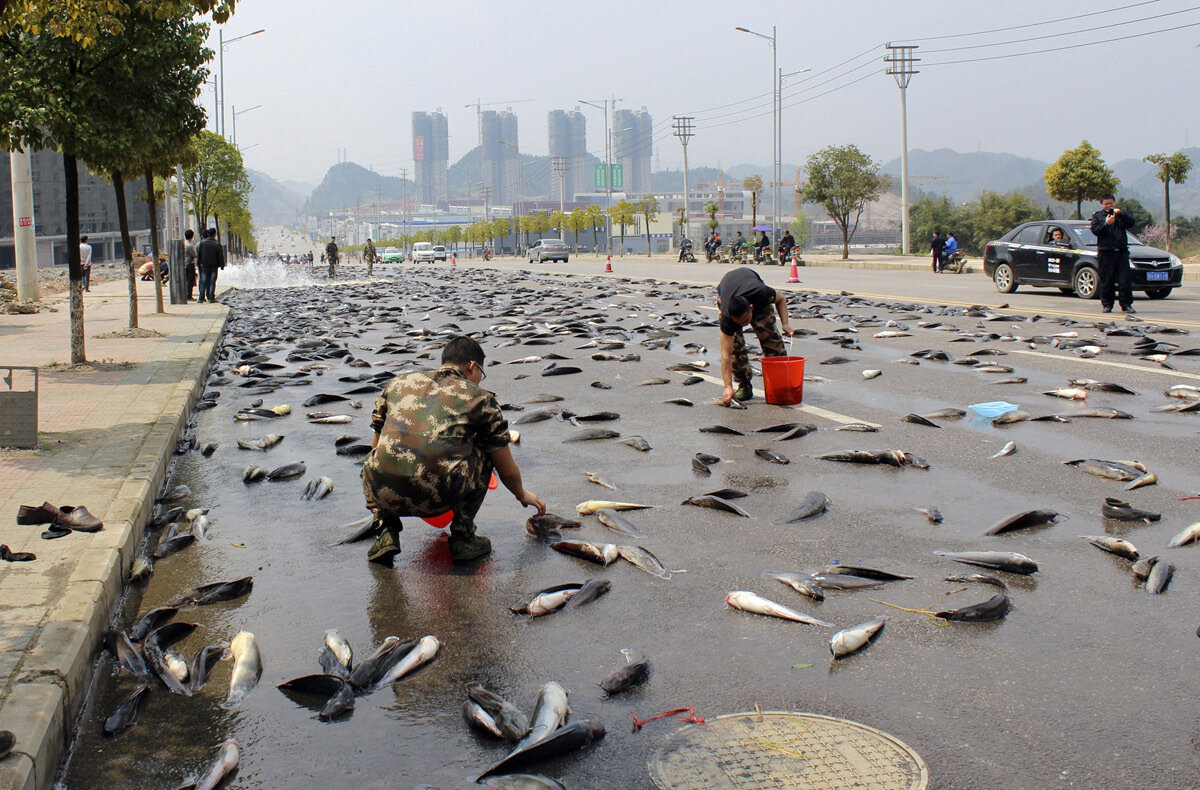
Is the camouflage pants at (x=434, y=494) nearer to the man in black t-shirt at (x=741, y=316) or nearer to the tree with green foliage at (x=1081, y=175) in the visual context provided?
the man in black t-shirt at (x=741, y=316)

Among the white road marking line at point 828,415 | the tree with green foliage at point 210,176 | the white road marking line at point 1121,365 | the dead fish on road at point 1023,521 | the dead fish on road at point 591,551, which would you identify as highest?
the tree with green foliage at point 210,176

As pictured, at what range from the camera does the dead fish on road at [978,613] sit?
4426 millimetres

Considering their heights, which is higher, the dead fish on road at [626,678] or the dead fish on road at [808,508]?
the dead fish on road at [808,508]

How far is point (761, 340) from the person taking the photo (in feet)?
34.5

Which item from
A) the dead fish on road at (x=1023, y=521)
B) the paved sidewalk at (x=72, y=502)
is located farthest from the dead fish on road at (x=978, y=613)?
the paved sidewalk at (x=72, y=502)

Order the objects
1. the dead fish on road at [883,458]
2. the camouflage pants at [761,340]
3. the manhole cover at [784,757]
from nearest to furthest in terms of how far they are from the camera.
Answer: the manhole cover at [784,757] → the dead fish on road at [883,458] → the camouflage pants at [761,340]

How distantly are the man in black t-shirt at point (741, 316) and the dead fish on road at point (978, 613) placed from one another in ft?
17.5

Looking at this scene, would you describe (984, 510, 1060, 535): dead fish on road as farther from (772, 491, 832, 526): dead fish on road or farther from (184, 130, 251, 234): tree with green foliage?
(184, 130, 251, 234): tree with green foliage

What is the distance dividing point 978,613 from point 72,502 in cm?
496

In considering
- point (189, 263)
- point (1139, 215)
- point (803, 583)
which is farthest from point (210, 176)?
point (1139, 215)

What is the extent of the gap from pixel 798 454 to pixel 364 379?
620cm

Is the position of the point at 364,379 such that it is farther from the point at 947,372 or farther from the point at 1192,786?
the point at 1192,786

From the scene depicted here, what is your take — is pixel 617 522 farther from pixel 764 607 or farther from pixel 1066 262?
pixel 1066 262

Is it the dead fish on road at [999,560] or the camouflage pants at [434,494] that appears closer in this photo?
the dead fish on road at [999,560]
